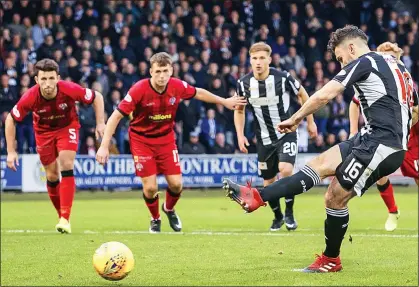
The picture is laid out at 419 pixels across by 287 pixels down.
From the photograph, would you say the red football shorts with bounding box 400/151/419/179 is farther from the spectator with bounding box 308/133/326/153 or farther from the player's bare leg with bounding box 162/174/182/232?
the spectator with bounding box 308/133/326/153

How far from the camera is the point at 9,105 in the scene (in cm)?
2139

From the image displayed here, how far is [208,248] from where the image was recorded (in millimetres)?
10148

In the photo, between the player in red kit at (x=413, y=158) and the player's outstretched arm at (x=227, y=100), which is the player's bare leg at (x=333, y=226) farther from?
the player in red kit at (x=413, y=158)

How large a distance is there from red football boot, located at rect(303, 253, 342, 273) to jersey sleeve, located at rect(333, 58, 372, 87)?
165cm

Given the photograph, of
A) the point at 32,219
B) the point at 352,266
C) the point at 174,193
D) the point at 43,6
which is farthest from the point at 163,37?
the point at 352,266

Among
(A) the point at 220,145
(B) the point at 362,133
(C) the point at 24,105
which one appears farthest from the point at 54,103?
(A) the point at 220,145

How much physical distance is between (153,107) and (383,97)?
4.77 metres

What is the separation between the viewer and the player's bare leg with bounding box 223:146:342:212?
7781 millimetres

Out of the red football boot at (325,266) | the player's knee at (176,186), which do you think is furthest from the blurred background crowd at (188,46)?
the red football boot at (325,266)

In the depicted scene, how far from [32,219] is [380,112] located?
8666mm

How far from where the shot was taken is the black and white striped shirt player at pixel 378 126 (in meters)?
7.79

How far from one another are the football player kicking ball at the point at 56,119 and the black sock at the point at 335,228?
4396 mm

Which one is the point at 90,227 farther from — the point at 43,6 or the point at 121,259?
the point at 43,6

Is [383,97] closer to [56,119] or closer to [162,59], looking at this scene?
[162,59]
